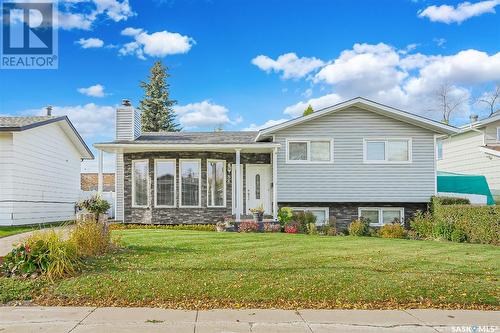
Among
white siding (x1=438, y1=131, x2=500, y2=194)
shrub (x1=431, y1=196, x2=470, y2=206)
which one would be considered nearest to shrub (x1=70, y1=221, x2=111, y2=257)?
shrub (x1=431, y1=196, x2=470, y2=206)

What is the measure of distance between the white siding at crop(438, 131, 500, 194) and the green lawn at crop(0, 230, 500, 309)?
14.6m

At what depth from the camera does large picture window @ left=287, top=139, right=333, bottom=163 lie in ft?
61.2

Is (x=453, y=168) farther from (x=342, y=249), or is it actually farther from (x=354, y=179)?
(x=342, y=249)

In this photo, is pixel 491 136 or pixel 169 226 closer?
pixel 169 226

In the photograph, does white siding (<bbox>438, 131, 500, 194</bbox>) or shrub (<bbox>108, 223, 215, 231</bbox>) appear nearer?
shrub (<bbox>108, 223, 215, 231</bbox>)

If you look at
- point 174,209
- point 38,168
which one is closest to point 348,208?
point 174,209

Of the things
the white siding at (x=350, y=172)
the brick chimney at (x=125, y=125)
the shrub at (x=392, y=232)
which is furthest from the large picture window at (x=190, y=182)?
the shrub at (x=392, y=232)

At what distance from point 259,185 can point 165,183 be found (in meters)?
4.13

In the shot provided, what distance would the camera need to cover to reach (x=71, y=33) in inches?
810

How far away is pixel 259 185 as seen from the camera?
1941 centimetres

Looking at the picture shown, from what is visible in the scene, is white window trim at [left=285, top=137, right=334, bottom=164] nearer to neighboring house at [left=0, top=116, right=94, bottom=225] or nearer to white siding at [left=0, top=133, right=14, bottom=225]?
neighboring house at [left=0, top=116, right=94, bottom=225]

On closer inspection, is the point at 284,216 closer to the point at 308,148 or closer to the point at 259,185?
the point at 259,185

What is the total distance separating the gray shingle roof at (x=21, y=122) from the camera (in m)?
16.9

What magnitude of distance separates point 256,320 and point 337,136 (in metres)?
13.7
